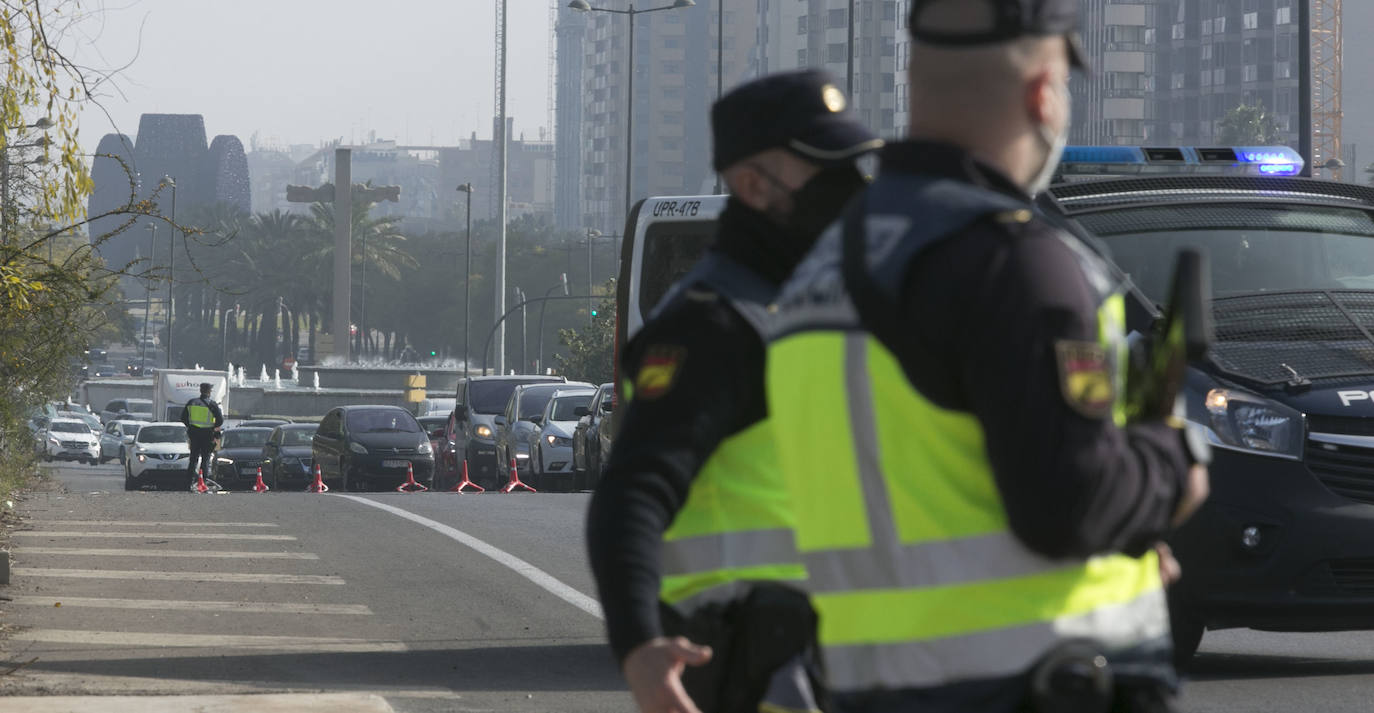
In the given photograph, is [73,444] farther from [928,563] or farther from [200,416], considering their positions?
[928,563]

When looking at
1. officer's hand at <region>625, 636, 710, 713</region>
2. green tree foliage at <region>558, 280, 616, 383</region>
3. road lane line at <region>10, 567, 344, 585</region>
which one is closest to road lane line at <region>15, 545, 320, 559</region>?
road lane line at <region>10, 567, 344, 585</region>

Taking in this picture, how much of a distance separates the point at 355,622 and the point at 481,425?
67.1 feet

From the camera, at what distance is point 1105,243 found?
7.91 meters

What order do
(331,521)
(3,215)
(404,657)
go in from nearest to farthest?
(404,657) → (3,215) → (331,521)

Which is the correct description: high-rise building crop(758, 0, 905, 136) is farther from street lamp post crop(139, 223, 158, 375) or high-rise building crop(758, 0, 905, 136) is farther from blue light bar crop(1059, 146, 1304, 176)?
blue light bar crop(1059, 146, 1304, 176)

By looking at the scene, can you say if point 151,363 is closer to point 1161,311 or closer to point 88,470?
point 88,470

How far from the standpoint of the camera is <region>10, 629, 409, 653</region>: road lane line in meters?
9.88

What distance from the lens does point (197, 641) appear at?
10.0 metres

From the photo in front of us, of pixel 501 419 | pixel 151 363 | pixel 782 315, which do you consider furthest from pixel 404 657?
pixel 151 363

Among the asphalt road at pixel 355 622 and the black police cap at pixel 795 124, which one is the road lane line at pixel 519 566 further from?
the black police cap at pixel 795 124

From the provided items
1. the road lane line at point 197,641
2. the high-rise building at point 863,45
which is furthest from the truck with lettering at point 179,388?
the high-rise building at point 863,45

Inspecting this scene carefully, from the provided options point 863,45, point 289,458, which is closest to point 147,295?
point 289,458

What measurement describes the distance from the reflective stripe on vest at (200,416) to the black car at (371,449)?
92.6 inches

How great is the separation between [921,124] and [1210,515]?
5193mm
